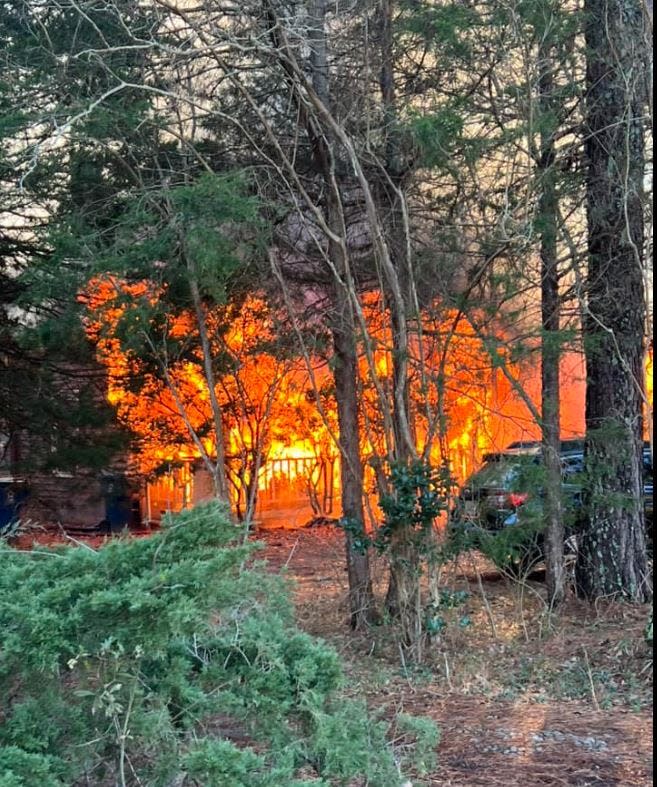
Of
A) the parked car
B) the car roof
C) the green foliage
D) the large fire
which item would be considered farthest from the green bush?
the car roof

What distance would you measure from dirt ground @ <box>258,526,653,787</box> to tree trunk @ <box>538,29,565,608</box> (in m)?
0.56

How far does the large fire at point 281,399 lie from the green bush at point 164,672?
3.87 m

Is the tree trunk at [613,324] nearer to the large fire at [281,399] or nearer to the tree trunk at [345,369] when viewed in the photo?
the large fire at [281,399]

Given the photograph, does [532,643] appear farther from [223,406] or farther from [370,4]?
[223,406]

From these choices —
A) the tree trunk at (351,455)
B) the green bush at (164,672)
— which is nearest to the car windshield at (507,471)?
the tree trunk at (351,455)

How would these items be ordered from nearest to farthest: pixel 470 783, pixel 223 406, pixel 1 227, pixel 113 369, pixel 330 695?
pixel 330 695
pixel 470 783
pixel 1 227
pixel 113 369
pixel 223 406

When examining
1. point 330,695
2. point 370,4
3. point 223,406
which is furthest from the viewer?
point 223,406

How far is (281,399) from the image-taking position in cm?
1354

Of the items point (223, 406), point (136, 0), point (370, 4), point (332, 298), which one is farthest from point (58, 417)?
point (370, 4)

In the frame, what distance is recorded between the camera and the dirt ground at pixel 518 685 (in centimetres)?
489

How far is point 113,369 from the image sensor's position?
40.0ft

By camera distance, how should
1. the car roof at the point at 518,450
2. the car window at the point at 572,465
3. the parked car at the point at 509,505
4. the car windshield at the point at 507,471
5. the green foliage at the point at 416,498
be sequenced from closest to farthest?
the green foliage at the point at 416,498
the parked car at the point at 509,505
the car windshield at the point at 507,471
the car roof at the point at 518,450
the car window at the point at 572,465

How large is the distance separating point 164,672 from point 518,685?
4.00 metres

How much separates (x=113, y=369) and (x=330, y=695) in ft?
29.4
